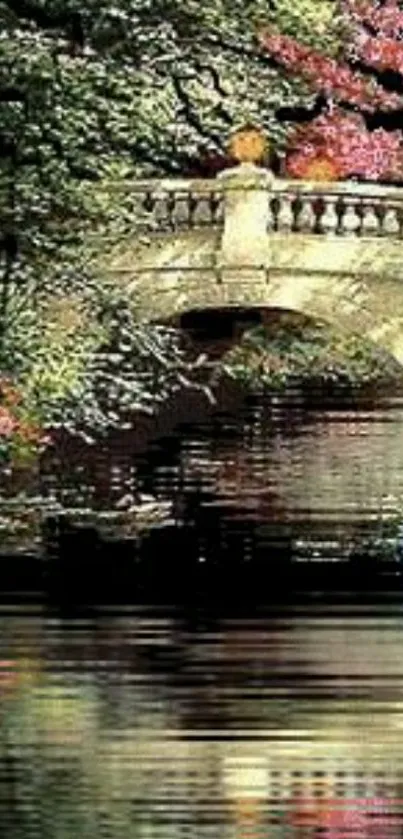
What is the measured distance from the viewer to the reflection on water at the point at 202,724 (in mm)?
3203

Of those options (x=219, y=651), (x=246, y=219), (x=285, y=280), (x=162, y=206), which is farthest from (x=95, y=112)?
(x=219, y=651)

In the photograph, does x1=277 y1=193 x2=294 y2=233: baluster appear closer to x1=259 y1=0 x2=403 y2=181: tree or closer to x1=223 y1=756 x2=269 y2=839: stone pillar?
x1=259 y1=0 x2=403 y2=181: tree

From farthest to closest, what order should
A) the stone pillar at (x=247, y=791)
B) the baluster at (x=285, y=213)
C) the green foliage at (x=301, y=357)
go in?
the baluster at (x=285, y=213) < the green foliage at (x=301, y=357) < the stone pillar at (x=247, y=791)

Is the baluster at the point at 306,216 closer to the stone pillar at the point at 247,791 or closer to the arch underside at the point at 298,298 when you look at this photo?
the arch underside at the point at 298,298

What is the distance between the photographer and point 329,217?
4.26 m

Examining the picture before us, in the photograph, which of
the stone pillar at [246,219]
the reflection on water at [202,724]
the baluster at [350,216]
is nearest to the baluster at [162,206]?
the stone pillar at [246,219]

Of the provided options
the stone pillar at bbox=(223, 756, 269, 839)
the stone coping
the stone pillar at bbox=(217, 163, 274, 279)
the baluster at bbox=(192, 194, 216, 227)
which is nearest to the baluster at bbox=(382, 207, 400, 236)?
the stone coping

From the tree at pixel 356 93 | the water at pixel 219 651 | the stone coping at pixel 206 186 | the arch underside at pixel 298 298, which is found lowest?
the water at pixel 219 651

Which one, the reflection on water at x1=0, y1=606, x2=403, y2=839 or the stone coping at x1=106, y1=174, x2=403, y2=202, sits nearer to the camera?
the reflection on water at x1=0, y1=606, x2=403, y2=839

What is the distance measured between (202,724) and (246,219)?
44.8 inches

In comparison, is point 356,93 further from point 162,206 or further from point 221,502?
point 221,502

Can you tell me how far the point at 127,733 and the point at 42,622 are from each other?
15.3 inches

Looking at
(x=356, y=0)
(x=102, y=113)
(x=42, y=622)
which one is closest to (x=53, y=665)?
(x=42, y=622)

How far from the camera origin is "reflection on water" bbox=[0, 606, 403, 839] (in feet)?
10.5
